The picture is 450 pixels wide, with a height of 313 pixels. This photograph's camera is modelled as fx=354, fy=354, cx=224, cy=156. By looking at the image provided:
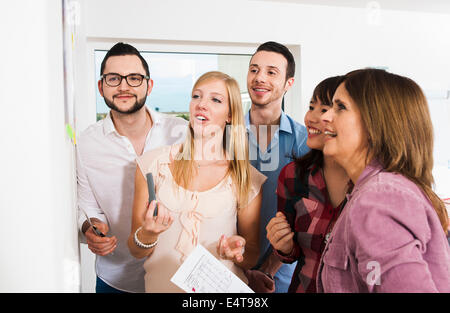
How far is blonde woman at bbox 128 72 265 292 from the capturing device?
3.67 ft

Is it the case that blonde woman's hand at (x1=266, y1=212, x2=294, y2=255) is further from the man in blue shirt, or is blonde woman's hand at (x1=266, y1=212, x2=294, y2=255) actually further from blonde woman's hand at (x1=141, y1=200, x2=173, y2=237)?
blonde woman's hand at (x1=141, y1=200, x2=173, y2=237)

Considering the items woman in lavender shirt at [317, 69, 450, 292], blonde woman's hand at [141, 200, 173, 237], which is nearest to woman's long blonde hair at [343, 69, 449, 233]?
woman in lavender shirt at [317, 69, 450, 292]

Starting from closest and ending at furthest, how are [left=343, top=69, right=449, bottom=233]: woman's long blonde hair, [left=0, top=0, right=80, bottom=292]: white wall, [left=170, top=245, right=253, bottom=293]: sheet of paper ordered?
[left=0, top=0, right=80, bottom=292]: white wall
[left=343, top=69, right=449, bottom=233]: woman's long blonde hair
[left=170, top=245, right=253, bottom=293]: sheet of paper

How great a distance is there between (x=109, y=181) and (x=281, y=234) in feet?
1.88

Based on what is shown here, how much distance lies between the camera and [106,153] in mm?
1120

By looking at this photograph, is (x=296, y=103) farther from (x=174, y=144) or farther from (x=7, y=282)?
(x=7, y=282)

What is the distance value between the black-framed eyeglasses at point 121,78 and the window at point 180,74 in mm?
42

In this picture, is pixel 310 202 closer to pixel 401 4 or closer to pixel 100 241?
pixel 100 241

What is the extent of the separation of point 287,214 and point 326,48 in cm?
60

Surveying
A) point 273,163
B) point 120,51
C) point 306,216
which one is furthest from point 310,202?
point 120,51

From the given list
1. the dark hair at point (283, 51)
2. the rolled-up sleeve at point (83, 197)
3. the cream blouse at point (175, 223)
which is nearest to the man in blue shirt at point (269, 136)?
the dark hair at point (283, 51)

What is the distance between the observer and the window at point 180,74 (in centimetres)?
115

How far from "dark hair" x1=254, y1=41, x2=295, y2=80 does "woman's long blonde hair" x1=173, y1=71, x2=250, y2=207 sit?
0.16m
